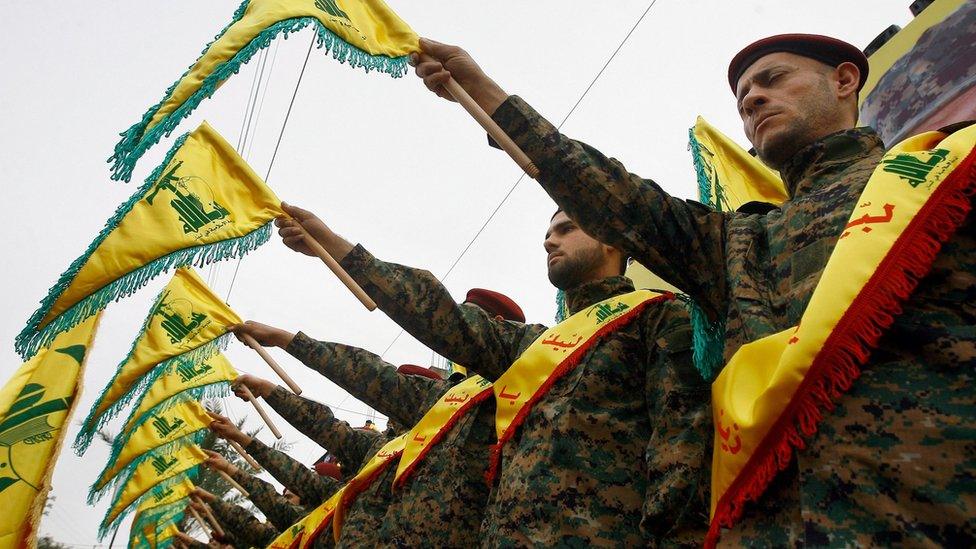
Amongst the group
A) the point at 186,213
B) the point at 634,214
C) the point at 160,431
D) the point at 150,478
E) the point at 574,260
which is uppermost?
the point at 186,213

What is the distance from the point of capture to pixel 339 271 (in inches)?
107

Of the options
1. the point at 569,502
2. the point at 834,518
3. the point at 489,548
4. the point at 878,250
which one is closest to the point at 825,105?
the point at 878,250

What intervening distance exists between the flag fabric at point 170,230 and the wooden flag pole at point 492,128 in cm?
181

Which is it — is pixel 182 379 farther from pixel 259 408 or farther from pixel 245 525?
pixel 245 525

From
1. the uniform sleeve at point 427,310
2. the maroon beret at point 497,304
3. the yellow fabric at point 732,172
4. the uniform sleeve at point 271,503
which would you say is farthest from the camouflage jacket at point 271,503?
the yellow fabric at point 732,172

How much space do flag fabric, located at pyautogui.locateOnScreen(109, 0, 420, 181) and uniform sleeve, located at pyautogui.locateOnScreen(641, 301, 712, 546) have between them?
1.32 meters

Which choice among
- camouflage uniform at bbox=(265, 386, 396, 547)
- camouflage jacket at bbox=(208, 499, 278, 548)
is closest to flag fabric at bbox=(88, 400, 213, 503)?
camouflage jacket at bbox=(208, 499, 278, 548)

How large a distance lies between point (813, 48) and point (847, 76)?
0.12 m

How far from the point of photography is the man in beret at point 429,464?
252 centimetres

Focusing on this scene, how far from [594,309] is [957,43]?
6.99ft

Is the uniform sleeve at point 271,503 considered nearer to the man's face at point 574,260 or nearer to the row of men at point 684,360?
the row of men at point 684,360

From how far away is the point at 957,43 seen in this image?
2840 mm

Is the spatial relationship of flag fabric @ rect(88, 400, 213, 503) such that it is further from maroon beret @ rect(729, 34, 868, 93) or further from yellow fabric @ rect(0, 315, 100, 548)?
maroon beret @ rect(729, 34, 868, 93)

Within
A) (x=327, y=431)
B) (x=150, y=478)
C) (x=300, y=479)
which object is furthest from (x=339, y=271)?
(x=150, y=478)
